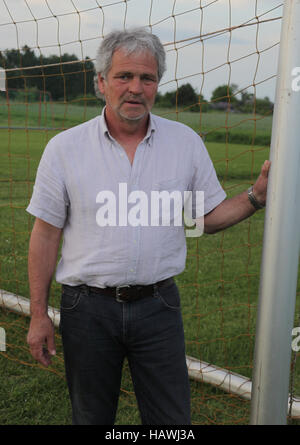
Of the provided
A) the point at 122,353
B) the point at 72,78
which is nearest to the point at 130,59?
the point at 122,353

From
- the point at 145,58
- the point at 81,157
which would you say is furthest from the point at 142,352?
the point at 145,58

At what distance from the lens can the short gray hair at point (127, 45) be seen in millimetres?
1831

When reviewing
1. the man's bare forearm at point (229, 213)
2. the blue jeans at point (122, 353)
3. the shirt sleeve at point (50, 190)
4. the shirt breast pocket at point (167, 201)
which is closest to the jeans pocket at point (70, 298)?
the blue jeans at point (122, 353)

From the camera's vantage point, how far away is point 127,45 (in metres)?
1.83

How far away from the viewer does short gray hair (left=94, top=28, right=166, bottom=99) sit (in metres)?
1.83

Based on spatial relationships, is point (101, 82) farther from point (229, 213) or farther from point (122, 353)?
point (122, 353)

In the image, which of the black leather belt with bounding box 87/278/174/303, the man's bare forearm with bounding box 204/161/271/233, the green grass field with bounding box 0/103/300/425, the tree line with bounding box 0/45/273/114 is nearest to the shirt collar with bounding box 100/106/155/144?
the man's bare forearm with bounding box 204/161/271/233

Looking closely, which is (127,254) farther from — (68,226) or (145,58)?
(145,58)

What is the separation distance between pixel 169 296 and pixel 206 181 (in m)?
0.49

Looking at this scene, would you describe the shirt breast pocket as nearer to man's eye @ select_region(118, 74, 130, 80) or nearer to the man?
the man

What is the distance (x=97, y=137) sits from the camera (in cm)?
195

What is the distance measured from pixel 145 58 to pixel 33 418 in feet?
7.22

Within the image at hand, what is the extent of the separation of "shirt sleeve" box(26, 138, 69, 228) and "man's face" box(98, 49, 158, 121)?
0.96ft

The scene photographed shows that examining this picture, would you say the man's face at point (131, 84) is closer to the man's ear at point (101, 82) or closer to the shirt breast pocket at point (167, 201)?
the man's ear at point (101, 82)
